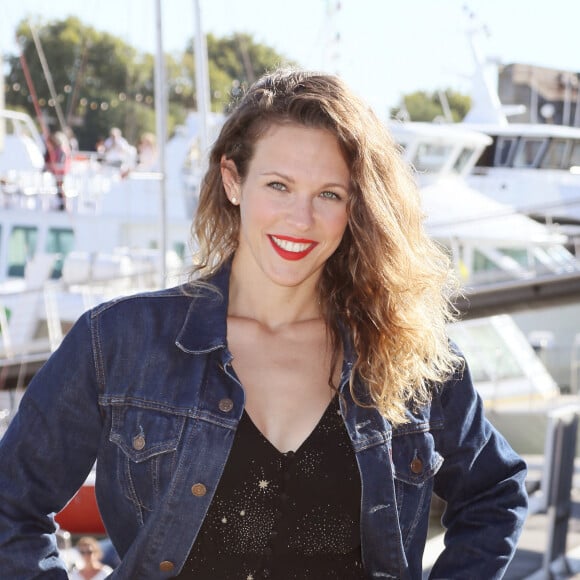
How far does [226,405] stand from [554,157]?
23601mm

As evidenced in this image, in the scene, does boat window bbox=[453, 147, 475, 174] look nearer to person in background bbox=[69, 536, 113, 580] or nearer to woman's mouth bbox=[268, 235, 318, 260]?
person in background bbox=[69, 536, 113, 580]

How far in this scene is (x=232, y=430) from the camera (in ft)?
7.09

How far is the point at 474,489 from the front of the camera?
2365 mm

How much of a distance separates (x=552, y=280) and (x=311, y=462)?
50.2 feet

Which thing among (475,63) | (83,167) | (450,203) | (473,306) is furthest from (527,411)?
(475,63)

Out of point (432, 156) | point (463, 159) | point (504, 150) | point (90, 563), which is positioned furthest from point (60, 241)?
point (90, 563)

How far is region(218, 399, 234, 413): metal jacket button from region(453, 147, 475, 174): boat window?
20257mm

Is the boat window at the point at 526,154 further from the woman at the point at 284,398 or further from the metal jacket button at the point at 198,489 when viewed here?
the metal jacket button at the point at 198,489

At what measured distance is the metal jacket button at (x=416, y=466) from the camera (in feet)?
7.54

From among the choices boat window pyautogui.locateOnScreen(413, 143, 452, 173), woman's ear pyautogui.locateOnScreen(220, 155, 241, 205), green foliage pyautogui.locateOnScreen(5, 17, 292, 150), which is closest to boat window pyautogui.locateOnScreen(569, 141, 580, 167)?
boat window pyautogui.locateOnScreen(413, 143, 452, 173)

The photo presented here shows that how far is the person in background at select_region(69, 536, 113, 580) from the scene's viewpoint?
7.32 meters

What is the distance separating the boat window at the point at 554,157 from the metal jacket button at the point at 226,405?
77.0ft

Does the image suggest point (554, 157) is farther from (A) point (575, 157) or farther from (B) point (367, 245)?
(B) point (367, 245)

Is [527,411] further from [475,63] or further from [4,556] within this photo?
[4,556]
